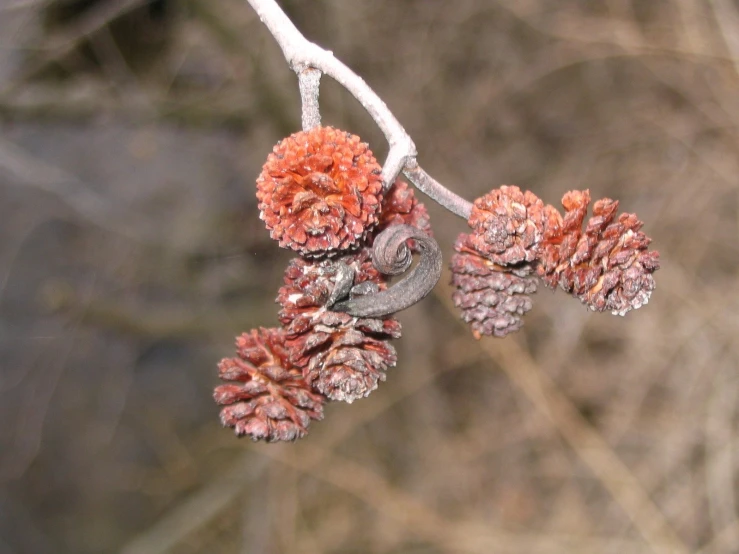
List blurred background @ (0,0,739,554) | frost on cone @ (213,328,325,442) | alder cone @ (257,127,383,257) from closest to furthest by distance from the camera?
alder cone @ (257,127,383,257) < frost on cone @ (213,328,325,442) < blurred background @ (0,0,739,554)

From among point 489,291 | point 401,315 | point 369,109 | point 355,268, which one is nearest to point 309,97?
point 369,109

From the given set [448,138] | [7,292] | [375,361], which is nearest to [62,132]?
[7,292]

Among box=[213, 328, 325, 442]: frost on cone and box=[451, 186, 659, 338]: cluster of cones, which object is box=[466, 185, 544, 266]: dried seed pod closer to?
box=[451, 186, 659, 338]: cluster of cones

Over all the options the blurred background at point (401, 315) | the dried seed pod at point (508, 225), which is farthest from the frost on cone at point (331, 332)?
the blurred background at point (401, 315)

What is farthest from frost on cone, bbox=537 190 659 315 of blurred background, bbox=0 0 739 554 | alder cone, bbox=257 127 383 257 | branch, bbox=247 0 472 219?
blurred background, bbox=0 0 739 554

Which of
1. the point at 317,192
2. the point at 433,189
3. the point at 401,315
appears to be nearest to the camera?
the point at 317,192

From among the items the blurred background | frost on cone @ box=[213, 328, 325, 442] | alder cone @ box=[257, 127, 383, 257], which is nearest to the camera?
alder cone @ box=[257, 127, 383, 257]

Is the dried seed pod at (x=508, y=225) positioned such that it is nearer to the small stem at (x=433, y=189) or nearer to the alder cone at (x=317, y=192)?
the small stem at (x=433, y=189)

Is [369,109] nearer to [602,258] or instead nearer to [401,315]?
[602,258]
